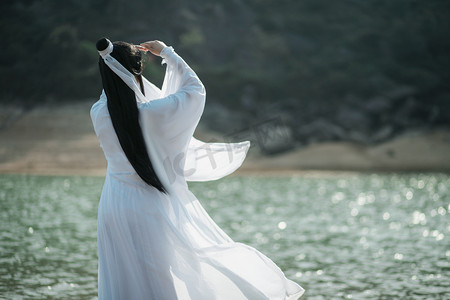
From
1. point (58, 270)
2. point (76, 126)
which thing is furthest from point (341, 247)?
point (76, 126)

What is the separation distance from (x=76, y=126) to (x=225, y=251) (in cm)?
2510

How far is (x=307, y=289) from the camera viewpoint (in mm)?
5074

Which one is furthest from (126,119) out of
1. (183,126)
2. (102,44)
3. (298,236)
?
(298,236)

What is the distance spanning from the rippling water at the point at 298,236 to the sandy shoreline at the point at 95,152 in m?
6.85

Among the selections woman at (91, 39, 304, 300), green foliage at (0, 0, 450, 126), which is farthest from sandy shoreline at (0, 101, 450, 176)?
woman at (91, 39, 304, 300)

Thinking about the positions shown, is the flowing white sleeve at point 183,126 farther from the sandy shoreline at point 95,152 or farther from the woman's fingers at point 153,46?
the sandy shoreline at point 95,152

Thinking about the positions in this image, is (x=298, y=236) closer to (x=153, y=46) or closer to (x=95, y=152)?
(x=153, y=46)

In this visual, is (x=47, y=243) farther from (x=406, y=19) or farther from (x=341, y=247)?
(x=406, y=19)

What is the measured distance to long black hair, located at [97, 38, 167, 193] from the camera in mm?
2842

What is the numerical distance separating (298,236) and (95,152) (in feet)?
59.0

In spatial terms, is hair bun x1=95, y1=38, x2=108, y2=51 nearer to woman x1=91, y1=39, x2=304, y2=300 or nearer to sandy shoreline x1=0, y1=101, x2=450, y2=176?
woman x1=91, y1=39, x2=304, y2=300

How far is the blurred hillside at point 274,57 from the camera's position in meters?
30.3

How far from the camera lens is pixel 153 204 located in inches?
113

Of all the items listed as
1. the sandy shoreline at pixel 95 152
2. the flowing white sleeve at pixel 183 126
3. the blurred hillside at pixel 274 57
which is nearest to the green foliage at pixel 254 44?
the blurred hillside at pixel 274 57
